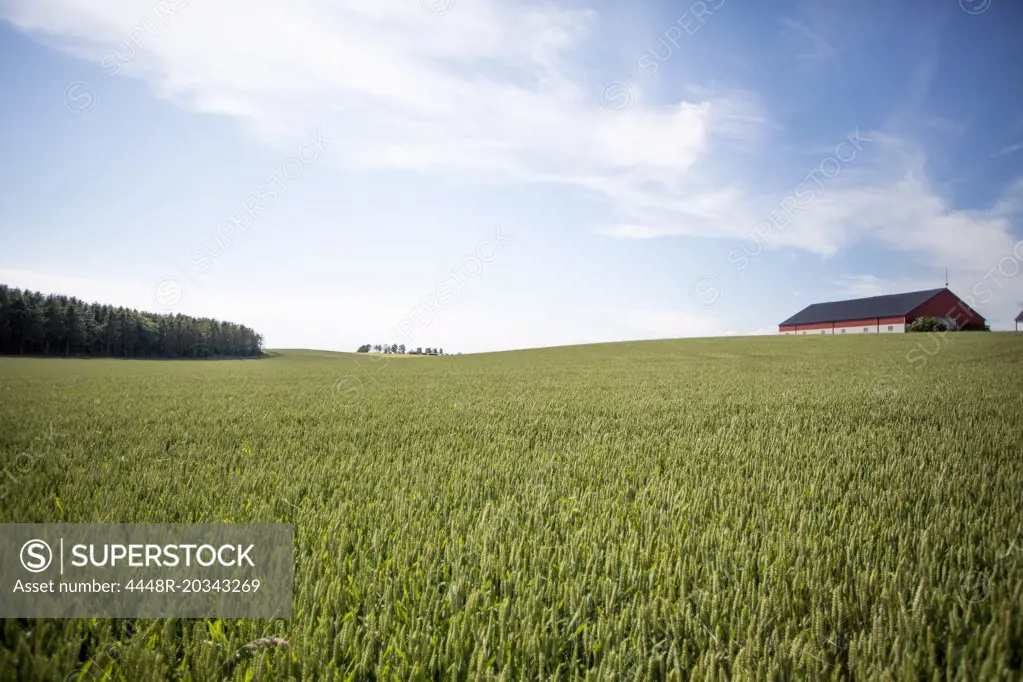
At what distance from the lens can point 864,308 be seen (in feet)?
254

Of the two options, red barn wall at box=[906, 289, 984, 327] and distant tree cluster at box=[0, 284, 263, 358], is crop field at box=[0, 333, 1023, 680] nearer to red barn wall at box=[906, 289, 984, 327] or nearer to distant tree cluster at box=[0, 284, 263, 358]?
distant tree cluster at box=[0, 284, 263, 358]

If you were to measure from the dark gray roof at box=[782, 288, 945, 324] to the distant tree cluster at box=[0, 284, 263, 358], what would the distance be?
366 feet

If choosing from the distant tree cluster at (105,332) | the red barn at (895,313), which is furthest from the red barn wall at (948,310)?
the distant tree cluster at (105,332)

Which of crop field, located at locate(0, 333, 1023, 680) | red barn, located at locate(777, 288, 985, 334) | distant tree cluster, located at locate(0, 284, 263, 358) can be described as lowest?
crop field, located at locate(0, 333, 1023, 680)

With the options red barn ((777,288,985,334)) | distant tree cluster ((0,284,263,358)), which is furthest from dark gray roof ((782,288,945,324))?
distant tree cluster ((0,284,263,358))

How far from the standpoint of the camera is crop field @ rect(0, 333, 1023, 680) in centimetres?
186

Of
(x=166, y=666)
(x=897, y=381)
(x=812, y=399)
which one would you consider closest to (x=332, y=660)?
(x=166, y=666)

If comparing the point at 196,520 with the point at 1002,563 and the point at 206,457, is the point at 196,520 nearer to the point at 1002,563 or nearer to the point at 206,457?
the point at 206,457

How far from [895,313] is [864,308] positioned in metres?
7.02

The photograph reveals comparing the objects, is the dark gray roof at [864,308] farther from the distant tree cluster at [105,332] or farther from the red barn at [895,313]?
the distant tree cluster at [105,332]

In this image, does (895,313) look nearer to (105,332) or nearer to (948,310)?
(948,310)

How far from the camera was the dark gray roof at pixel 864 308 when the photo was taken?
70.0 m

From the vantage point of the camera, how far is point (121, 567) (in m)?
2.57

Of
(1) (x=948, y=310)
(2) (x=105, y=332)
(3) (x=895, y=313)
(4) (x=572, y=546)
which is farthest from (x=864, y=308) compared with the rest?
(2) (x=105, y=332)
